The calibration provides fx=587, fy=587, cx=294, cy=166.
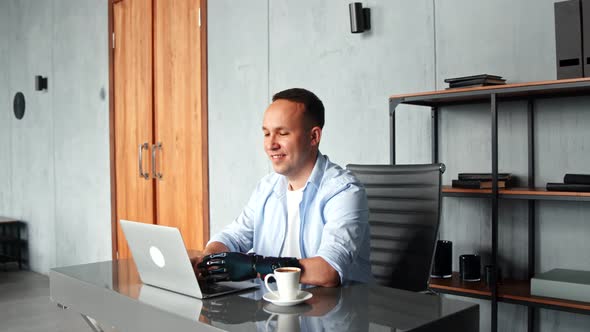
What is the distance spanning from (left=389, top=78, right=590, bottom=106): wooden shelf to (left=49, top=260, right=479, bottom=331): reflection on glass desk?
4.01ft

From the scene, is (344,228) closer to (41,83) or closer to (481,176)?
(481,176)

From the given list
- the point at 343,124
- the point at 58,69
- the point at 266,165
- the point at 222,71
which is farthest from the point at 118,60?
the point at 343,124

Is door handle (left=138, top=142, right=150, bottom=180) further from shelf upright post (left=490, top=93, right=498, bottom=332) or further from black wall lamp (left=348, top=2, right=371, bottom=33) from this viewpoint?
shelf upright post (left=490, top=93, right=498, bottom=332)

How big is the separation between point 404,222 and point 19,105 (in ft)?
19.6

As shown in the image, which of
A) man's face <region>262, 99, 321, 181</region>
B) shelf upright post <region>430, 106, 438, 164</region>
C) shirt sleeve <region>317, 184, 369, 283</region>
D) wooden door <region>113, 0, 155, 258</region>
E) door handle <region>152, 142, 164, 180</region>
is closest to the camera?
shirt sleeve <region>317, 184, 369, 283</region>

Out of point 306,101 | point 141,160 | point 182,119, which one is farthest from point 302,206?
point 141,160

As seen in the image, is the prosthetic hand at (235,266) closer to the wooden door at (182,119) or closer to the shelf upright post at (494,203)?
the shelf upright post at (494,203)

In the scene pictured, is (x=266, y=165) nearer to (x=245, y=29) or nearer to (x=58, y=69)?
(x=245, y=29)

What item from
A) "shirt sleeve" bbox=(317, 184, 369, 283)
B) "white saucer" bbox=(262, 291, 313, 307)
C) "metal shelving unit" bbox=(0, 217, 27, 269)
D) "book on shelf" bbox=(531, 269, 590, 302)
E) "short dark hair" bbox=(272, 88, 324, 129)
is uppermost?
"short dark hair" bbox=(272, 88, 324, 129)

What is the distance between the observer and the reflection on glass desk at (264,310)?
3.92ft

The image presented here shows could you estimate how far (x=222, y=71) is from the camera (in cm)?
423

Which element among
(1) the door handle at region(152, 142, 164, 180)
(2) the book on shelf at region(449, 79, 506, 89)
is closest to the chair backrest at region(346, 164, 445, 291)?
(2) the book on shelf at region(449, 79, 506, 89)

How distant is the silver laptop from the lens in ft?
4.75

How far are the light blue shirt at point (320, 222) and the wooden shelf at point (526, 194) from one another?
753mm
